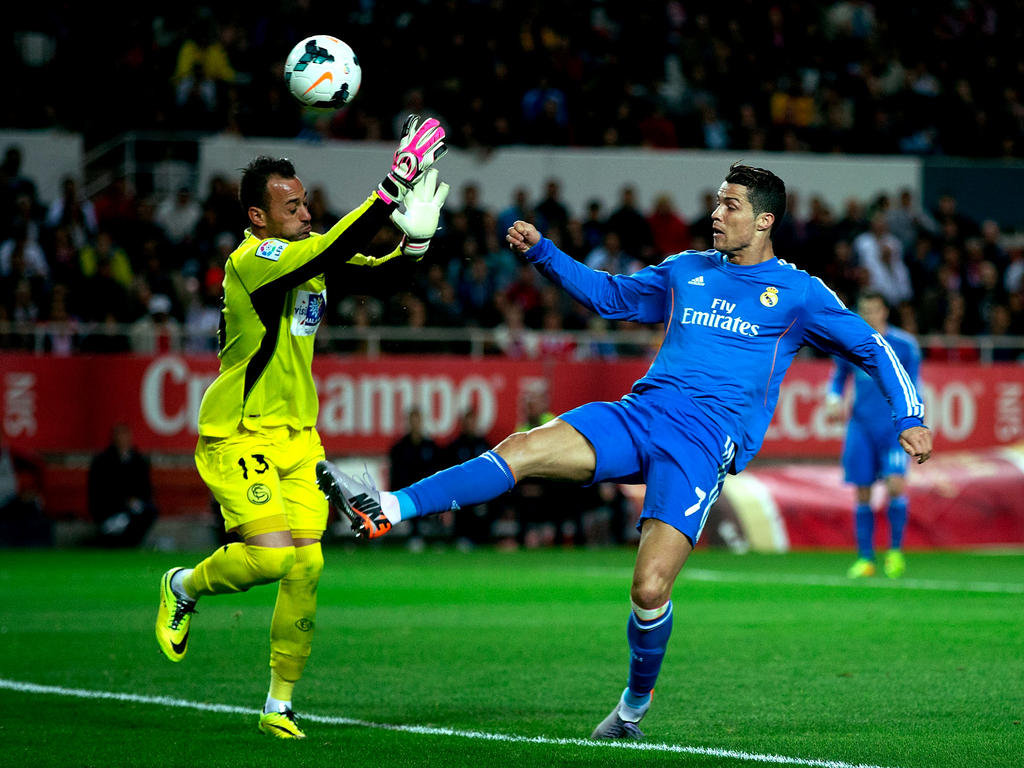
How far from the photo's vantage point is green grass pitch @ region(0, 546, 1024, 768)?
20.7ft

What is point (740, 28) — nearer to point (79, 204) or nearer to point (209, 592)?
point (79, 204)

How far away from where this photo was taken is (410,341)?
20.1m

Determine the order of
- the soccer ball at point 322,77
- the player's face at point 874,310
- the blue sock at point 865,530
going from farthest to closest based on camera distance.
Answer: the blue sock at point 865,530
the player's face at point 874,310
the soccer ball at point 322,77

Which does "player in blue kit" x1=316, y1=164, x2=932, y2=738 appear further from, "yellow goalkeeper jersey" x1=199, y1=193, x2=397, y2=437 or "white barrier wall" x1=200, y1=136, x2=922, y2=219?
"white barrier wall" x1=200, y1=136, x2=922, y2=219

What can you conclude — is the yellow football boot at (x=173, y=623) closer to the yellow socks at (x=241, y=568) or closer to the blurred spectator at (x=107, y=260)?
the yellow socks at (x=241, y=568)

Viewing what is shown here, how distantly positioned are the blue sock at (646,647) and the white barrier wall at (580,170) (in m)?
15.8

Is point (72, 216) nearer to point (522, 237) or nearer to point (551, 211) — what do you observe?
point (551, 211)

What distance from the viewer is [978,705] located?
7391 millimetres

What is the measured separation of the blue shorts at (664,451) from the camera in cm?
641

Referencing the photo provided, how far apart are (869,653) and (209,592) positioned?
4361 millimetres

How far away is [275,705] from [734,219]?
114 inches

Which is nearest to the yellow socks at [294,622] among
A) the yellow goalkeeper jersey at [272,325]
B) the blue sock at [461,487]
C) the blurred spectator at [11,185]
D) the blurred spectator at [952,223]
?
the yellow goalkeeper jersey at [272,325]

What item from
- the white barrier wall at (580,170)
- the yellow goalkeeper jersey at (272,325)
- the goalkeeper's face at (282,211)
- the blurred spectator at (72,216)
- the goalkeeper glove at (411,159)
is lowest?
the yellow goalkeeper jersey at (272,325)

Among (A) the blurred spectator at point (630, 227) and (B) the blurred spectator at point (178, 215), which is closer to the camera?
(B) the blurred spectator at point (178, 215)
